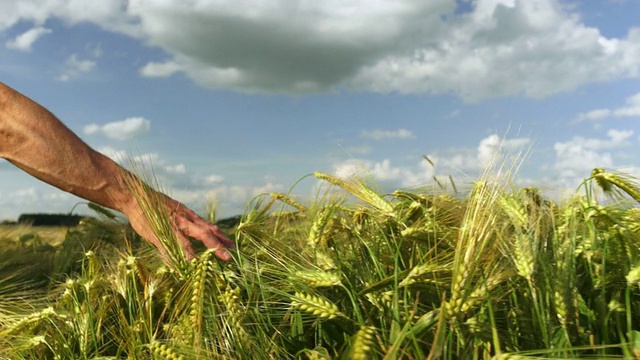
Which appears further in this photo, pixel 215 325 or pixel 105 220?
pixel 105 220

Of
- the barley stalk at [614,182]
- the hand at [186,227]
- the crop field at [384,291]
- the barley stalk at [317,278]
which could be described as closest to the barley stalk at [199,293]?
the crop field at [384,291]

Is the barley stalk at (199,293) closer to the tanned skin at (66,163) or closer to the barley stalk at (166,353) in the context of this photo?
the barley stalk at (166,353)

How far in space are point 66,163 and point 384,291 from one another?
3.97 ft

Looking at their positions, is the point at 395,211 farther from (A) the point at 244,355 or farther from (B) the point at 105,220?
(B) the point at 105,220

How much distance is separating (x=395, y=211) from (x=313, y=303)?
1.81 feet

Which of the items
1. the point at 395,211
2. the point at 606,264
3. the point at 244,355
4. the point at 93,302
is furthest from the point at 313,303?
the point at 93,302

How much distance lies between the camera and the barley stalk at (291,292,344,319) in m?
1.14

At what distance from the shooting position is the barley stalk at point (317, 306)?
1139mm

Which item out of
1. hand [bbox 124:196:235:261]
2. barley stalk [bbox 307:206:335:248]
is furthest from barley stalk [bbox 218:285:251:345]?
hand [bbox 124:196:235:261]

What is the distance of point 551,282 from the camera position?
1.17 metres

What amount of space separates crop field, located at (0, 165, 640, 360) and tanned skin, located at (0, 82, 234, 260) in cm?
17

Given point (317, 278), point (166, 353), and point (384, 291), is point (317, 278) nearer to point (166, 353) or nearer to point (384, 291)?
point (384, 291)

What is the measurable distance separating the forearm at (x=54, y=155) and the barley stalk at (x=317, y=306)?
93 cm

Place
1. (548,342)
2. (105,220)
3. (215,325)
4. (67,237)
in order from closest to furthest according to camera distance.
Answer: (548,342), (215,325), (67,237), (105,220)
